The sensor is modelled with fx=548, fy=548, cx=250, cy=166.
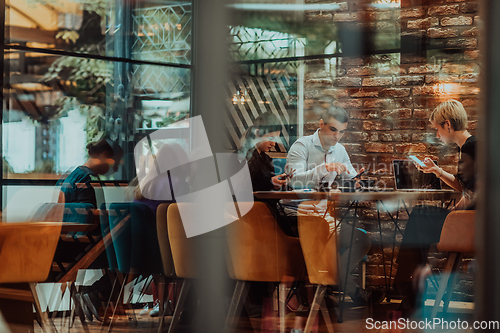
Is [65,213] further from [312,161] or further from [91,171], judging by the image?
[312,161]

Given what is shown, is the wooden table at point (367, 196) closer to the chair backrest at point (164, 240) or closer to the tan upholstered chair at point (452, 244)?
the tan upholstered chair at point (452, 244)

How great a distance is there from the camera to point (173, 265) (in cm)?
215

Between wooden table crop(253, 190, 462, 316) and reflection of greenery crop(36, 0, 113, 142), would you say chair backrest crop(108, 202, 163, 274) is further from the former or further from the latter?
reflection of greenery crop(36, 0, 113, 142)

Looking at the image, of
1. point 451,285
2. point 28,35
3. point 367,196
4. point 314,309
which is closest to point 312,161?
point 367,196

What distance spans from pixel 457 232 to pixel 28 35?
272cm

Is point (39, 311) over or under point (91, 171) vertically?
under

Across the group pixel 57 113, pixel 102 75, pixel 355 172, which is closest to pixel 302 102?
pixel 355 172

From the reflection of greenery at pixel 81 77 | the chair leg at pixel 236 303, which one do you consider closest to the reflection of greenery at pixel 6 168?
the reflection of greenery at pixel 81 77

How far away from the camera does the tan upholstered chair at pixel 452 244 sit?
1.76 meters

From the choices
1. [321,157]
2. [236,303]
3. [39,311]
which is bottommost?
[39,311]

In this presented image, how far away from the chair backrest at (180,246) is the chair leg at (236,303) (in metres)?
0.16

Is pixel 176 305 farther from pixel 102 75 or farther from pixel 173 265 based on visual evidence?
pixel 102 75

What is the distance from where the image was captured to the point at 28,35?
11.0 ft

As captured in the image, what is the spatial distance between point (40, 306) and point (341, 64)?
8.31 feet
